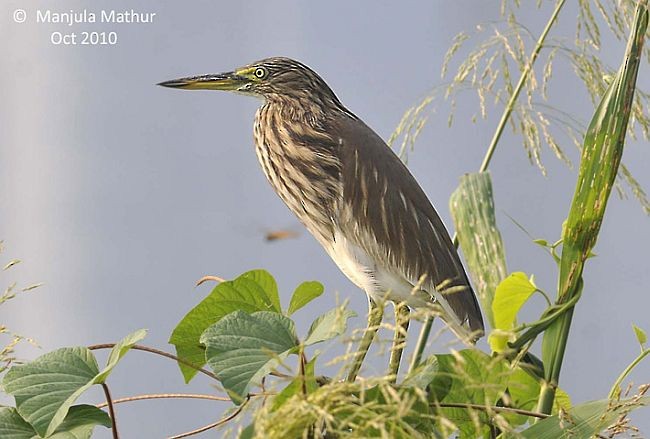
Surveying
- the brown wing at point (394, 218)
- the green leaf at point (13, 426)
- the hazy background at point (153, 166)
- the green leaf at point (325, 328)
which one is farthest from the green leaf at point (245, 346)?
the hazy background at point (153, 166)

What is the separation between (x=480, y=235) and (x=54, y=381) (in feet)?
0.95

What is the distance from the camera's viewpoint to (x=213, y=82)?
28.1 inches

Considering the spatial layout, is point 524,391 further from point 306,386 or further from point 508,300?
point 306,386

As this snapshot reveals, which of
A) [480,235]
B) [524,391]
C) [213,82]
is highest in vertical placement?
[213,82]

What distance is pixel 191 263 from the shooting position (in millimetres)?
1504

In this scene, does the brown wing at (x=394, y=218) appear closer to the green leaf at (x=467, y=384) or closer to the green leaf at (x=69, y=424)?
the green leaf at (x=467, y=384)

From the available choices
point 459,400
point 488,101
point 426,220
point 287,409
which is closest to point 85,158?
point 488,101

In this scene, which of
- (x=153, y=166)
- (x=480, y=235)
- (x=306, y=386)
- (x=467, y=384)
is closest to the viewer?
(x=306, y=386)

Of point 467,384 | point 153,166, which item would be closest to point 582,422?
point 467,384

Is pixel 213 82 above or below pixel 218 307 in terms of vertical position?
above

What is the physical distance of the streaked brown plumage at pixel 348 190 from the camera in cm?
70

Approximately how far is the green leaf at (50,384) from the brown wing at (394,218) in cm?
25

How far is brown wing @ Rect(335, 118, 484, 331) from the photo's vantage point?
0.70 metres

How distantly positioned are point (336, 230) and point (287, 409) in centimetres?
37
